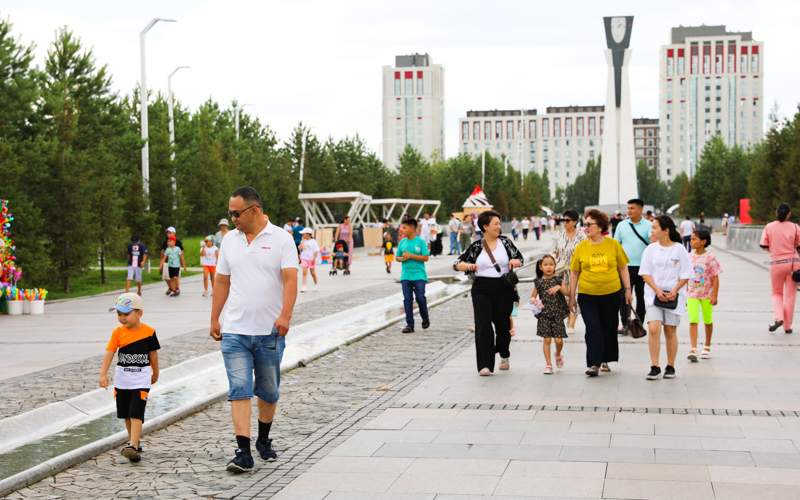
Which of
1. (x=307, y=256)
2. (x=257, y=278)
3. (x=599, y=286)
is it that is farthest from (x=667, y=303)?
(x=307, y=256)

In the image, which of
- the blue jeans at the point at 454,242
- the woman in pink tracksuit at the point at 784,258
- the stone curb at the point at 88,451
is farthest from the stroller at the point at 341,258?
the stone curb at the point at 88,451

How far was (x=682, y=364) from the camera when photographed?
38.9ft

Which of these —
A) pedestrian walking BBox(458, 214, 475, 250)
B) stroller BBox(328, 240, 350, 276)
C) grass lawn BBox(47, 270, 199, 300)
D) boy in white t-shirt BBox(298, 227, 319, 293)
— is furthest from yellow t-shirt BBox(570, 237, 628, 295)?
pedestrian walking BBox(458, 214, 475, 250)

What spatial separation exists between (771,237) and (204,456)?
969 centimetres

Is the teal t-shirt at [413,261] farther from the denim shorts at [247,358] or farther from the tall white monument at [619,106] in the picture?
the tall white monument at [619,106]

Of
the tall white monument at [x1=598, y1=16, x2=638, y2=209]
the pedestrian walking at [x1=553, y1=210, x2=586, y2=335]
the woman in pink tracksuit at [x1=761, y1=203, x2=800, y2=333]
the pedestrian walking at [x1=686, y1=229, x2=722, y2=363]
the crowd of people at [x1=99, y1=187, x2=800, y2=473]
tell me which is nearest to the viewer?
the crowd of people at [x1=99, y1=187, x2=800, y2=473]

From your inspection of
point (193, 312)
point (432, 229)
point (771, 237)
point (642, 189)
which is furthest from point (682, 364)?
point (642, 189)

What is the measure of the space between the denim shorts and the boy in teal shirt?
28.1 feet

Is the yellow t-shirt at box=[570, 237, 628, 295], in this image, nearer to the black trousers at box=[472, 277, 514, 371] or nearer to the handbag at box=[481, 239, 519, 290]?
the handbag at box=[481, 239, 519, 290]

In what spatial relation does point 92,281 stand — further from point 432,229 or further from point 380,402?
point 380,402

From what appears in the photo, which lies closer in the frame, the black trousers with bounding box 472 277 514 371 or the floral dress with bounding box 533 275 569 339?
the black trousers with bounding box 472 277 514 371

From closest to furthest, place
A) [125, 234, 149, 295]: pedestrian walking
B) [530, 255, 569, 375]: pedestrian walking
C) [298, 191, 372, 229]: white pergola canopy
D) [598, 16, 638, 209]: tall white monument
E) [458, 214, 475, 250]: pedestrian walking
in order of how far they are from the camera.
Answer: [530, 255, 569, 375]: pedestrian walking
[125, 234, 149, 295]: pedestrian walking
[458, 214, 475, 250]: pedestrian walking
[298, 191, 372, 229]: white pergola canopy
[598, 16, 638, 209]: tall white monument

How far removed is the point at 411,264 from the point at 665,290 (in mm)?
5675

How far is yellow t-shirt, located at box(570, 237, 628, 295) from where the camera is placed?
11.0 m
